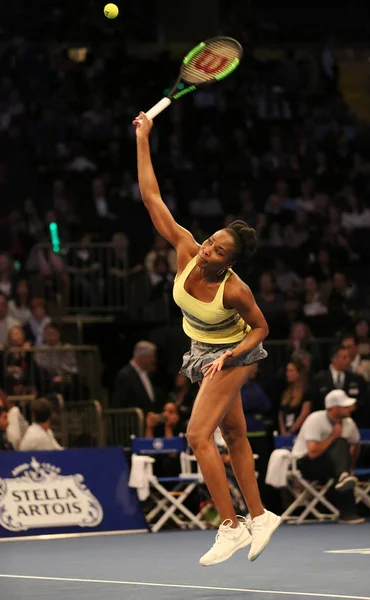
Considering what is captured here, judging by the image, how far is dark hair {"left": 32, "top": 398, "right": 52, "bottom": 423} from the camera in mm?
14648

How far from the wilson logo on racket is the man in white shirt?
5635mm

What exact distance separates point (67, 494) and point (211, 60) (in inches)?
231

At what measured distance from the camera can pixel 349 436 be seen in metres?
15.2

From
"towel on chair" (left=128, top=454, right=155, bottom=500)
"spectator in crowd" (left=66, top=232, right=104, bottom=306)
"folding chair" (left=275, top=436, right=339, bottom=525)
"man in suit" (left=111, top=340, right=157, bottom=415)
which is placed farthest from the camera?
"spectator in crowd" (left=66, top=232, right=104, bottom=306)

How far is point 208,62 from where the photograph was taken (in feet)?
33.1

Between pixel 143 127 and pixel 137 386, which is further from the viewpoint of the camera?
pixel 137 386

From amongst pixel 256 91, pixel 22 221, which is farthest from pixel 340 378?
pixel 256 91

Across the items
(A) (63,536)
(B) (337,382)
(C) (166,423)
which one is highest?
(B) (337,382)

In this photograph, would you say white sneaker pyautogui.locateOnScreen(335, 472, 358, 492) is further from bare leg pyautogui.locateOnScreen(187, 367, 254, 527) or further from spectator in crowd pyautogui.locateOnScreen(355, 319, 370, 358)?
bare leg pyautogui.locateOnScreen(187, 367, 254, 527)

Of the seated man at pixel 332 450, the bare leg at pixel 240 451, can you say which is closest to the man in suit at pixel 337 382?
the seated man at pixel 332 450

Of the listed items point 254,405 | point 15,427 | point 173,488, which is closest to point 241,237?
point 15,427

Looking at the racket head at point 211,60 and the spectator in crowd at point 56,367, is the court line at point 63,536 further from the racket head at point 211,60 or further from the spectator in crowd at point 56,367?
the racket head at point 211,60

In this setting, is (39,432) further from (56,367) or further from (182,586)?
(182,586)

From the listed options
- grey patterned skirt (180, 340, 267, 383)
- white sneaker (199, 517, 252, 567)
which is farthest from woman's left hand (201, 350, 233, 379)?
white sneaker (199, 517, 252, 567)
